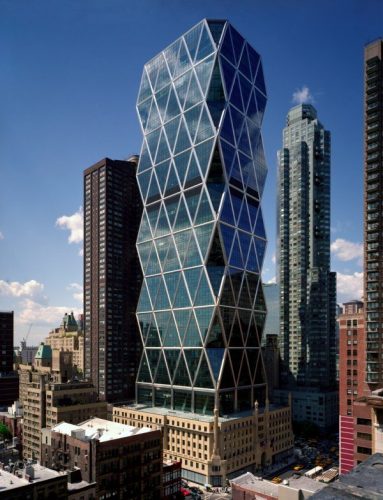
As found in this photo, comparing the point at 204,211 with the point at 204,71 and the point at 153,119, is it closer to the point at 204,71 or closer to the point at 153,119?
the point at 204,71

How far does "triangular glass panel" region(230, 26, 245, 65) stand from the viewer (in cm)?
17277

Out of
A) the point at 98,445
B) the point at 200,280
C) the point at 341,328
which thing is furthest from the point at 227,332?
the point at 98,445

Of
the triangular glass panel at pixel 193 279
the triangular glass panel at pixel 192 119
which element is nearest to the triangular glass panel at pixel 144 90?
the triangular glass panel at pixel 192 119

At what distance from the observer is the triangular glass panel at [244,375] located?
151 meters

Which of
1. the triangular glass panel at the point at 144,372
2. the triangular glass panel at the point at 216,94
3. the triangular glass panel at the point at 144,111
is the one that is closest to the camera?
the triangular glass panel at the point at 216,94

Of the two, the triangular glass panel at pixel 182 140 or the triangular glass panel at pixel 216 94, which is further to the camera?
the triangular glass panel at pixel 182 140

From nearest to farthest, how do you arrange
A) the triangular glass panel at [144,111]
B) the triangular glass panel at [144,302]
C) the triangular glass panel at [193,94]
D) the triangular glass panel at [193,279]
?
1. the triangular glass panel at [193,279]
2. the triangular glass panel at [193,94]
3. the triangular glass panel at [144,302]
4. the triangular glass panel at [144,111]

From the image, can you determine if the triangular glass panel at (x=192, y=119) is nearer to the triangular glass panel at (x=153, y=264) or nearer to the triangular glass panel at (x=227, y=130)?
the triangular glass panel at (x=227, y=130)

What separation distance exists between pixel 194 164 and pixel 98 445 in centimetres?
10531

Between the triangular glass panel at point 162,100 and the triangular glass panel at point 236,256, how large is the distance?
63.0 m

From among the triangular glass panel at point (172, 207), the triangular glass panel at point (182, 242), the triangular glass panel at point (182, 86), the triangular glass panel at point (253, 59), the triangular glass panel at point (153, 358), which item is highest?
the triangular glass panel at point (253, 59)

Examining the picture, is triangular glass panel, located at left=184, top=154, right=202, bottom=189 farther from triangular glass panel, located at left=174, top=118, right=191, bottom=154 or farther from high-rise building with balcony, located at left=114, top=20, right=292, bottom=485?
triangular glass panel, located at left=174, top=118, right=191, bottom=154

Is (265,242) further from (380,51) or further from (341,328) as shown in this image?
(380,51)

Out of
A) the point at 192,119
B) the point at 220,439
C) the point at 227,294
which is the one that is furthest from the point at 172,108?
the point at 220,439
